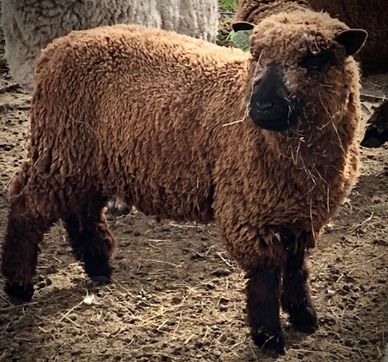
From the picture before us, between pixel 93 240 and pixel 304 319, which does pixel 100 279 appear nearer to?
pixel 93 240

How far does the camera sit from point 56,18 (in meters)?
5.25

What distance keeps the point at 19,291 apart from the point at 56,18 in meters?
1.86

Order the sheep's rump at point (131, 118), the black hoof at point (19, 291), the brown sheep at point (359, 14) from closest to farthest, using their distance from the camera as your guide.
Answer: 1. the sheep's rump at point (131, 118)
2. the black hoof at point (19, 291)
3. the brown sheep at point (359, 14)

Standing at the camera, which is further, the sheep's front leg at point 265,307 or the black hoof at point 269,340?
the black hoof at point 269,340

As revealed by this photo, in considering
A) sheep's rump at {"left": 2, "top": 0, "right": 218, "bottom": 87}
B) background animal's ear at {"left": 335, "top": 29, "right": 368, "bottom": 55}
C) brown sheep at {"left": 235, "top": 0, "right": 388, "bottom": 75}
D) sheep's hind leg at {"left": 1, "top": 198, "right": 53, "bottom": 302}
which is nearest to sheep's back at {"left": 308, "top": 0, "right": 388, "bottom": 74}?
brown sheep at {"left": 235, "top": 0, "right": 388, "bottom": 75}

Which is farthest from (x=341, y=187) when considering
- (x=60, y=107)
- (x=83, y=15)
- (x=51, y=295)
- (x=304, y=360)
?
(x=83, y=15)

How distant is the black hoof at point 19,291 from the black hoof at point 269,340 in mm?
1340

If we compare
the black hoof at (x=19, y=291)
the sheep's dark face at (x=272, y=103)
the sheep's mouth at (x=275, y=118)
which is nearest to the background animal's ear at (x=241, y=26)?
the sheep's dark face at (x=272, y=103)

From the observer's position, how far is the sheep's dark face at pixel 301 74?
336 centimetres

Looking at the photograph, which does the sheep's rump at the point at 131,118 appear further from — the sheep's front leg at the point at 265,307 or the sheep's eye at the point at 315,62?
the sheep's eye at the point at 315,62

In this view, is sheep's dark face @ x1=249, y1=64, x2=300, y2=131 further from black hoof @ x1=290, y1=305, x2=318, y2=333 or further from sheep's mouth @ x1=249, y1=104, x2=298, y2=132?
black hoof @ x1=290, y1=305, x2=318, y2=333

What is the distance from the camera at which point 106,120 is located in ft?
13.4

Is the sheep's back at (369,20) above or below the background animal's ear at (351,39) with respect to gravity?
below

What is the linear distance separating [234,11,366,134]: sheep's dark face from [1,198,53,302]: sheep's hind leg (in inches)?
59.7
